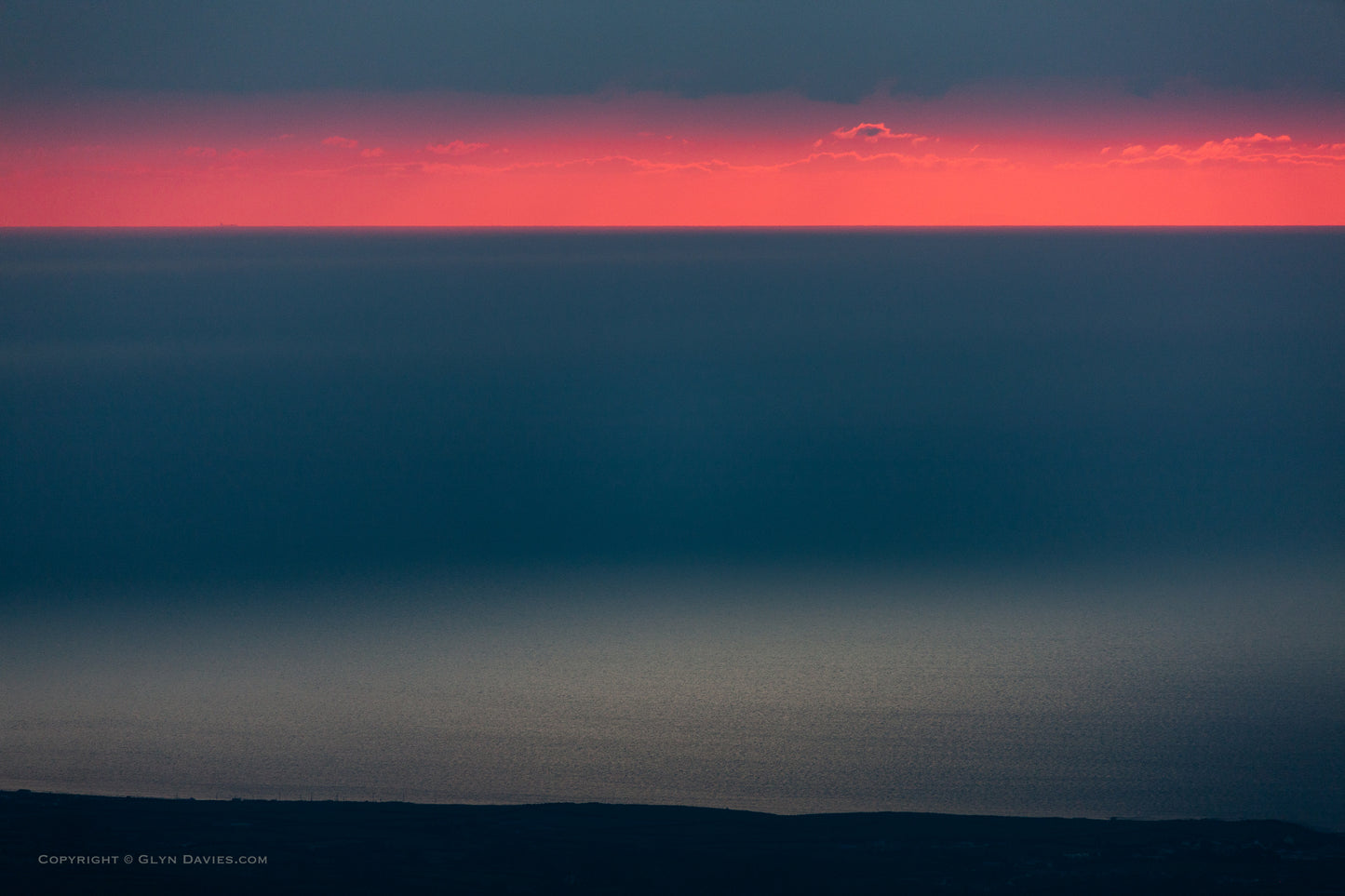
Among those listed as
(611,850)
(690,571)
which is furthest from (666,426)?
(611,850)

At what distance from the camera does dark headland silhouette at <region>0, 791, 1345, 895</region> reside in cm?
369

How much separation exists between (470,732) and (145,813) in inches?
60.4

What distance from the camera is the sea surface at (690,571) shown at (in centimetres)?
498

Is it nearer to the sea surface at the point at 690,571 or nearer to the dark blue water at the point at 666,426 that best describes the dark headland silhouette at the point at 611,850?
the sea surface at the point at 690,571

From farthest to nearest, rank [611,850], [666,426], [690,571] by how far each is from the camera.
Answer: [666,426], [690,571], [611,850]

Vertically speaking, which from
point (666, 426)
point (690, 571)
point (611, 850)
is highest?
point (666, 426)

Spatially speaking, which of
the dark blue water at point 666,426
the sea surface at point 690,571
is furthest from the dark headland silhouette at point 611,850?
the dark blue water at point 666,426

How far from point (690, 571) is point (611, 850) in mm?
5255

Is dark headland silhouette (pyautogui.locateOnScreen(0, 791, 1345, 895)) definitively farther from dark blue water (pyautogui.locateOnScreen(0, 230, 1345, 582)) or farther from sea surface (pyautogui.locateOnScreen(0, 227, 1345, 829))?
dark blue water (pyautogui.locateOnScreen(0, 230, 1345, 582))

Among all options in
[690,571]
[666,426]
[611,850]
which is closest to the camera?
[611,850]

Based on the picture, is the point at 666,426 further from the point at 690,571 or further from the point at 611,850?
the point at 611,850

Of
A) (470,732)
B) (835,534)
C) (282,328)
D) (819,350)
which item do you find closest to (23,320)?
(282,328)

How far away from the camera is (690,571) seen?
9.16m

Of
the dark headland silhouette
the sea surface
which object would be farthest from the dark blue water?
the dark headland silhouette
